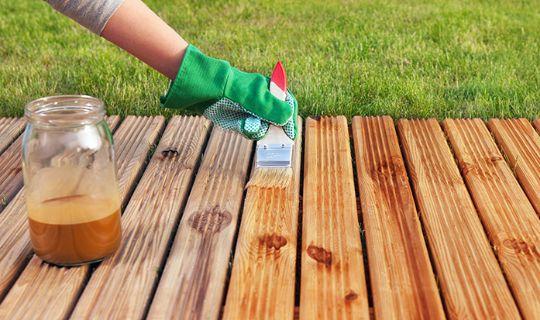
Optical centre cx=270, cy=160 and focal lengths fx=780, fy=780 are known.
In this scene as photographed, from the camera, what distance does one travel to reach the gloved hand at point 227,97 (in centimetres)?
180

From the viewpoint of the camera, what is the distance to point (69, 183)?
1477 mm

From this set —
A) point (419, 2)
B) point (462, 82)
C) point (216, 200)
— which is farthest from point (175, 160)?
point (419, 2)

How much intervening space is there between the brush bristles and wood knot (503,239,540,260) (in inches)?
20.9

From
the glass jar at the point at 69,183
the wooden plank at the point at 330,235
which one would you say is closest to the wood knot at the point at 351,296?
the wooden plank at the point at 330,235

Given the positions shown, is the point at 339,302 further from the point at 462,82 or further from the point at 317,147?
the point at 462,82

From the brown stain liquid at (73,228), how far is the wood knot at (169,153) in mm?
536

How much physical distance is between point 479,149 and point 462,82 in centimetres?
73

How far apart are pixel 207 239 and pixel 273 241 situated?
0.45 ft

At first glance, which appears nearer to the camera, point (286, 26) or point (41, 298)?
point (41, 298)

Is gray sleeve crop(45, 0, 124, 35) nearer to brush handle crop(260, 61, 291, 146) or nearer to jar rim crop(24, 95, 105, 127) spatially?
jar rim crop(24, 95, 105, 127)

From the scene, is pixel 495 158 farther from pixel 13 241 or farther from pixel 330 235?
pixel 13 241

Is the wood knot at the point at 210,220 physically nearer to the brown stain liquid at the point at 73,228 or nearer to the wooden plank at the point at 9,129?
the brown stain liquid at the point at 73,228

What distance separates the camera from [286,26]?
361 cm

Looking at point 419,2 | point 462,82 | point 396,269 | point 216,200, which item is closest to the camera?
point 396,269
